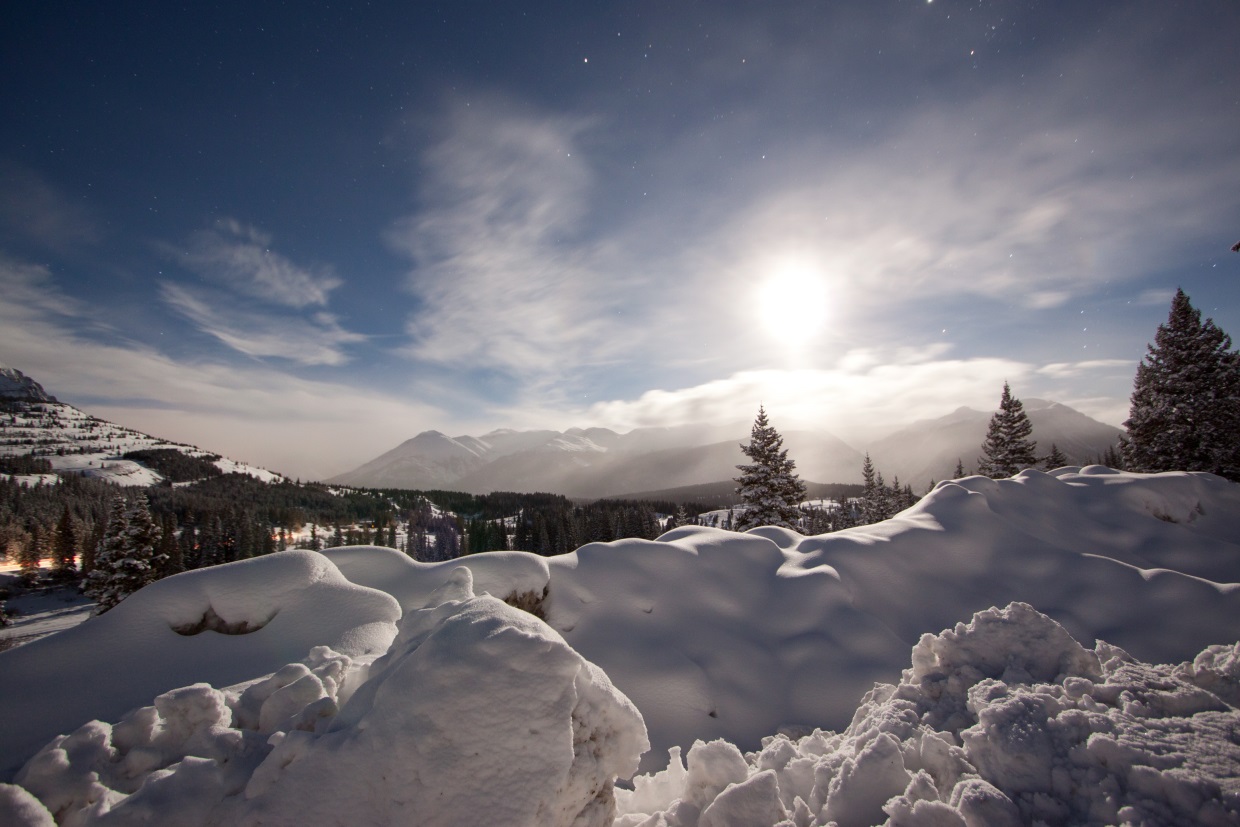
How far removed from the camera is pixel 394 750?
3.34 metres

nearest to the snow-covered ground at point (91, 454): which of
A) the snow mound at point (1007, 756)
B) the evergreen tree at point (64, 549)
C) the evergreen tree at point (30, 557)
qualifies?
the evergreen tree at point (30, 557)

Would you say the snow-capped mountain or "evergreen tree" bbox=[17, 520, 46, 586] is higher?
the snow-capped mountain

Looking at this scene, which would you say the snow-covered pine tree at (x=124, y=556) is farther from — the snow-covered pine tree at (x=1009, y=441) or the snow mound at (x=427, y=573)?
the snow-covered pine tree at (x=1009, y=441)

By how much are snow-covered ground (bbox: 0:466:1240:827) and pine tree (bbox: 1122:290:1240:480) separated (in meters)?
20.1

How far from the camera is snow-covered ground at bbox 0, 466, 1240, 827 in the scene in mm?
3330

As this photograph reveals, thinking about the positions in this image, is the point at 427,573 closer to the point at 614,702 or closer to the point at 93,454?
the point at 614,702

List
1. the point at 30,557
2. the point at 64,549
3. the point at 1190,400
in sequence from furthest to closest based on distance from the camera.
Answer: the point at 30,557 → the point at 64,549 → the point at 1190,400

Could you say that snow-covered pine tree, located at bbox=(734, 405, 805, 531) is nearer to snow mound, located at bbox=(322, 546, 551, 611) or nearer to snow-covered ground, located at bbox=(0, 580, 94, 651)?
snow mound, located at bbox=(322, 546, 551, 611)

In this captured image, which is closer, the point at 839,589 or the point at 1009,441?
the point at 839,589

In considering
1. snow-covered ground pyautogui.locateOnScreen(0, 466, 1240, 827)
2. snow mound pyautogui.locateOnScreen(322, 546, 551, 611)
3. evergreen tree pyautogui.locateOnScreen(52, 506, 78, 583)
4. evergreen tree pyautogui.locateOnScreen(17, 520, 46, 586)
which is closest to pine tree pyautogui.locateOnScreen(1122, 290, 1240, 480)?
snow-covered ground pyautogui.locateOnScreen(0, 466, 1240, 827)

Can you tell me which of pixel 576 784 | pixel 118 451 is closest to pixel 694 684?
pixel 576 784

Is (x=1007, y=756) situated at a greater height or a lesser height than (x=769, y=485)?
lesser

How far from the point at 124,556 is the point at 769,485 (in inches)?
1405

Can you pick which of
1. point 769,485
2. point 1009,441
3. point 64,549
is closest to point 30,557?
point 64,549
